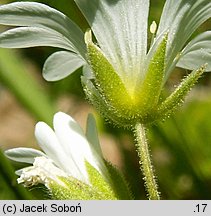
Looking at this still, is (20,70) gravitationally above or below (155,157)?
above

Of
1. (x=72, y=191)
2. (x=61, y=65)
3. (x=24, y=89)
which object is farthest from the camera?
(x=24, y=89)

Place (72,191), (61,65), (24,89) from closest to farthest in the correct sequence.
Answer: (72,191) < (61,65) < (24,89)

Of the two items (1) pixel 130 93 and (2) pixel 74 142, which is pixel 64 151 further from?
(1) pixel 130 93

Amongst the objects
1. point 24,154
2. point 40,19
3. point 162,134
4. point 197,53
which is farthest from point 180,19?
point 162,134

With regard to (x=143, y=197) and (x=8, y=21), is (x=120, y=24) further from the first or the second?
(x=143, y=197)

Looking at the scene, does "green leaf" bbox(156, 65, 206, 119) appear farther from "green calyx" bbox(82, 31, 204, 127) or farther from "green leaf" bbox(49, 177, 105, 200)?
"green leaf" bbox(49, 177, 105, 200)

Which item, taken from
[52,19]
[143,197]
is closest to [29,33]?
[52,19]

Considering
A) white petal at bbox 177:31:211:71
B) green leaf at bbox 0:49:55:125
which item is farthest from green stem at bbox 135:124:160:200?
green leaf at bbox 0:49:55:125

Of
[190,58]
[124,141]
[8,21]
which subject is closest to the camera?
[8,21]
